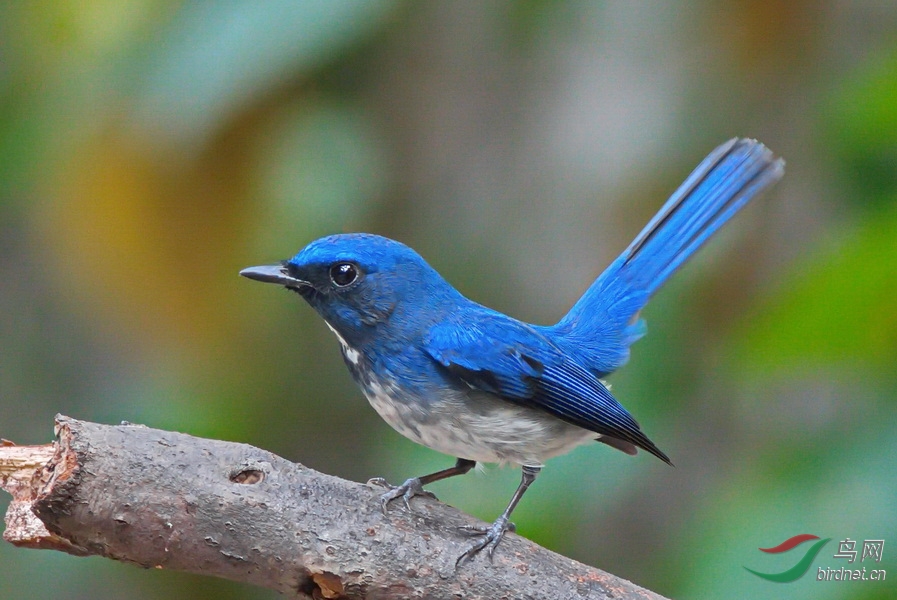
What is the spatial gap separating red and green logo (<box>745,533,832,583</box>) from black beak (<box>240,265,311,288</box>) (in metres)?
1.56

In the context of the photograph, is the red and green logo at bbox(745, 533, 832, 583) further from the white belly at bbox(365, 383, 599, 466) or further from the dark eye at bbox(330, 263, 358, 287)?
the dark eye at bbox(330, 263, 358, 287)

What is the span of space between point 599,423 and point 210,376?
190cm

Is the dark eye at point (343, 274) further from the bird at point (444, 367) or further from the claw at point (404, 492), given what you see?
the claw at point (404, 492)

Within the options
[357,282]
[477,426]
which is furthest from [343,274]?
[477,426]

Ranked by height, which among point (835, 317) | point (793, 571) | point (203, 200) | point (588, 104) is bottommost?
point (793, 571)

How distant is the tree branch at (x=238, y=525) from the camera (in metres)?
2.21

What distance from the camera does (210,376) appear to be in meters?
4.08

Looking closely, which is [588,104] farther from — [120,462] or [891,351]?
[120,462]

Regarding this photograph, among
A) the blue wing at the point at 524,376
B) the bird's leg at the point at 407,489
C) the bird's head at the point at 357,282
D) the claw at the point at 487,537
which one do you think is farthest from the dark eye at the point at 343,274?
the claw at the point at 487,537

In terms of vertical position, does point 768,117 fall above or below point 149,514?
above

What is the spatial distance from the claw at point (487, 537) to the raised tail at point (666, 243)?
3.10 ft

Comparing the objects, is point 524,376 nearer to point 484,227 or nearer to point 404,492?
point 404,492

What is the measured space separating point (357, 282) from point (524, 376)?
55cm

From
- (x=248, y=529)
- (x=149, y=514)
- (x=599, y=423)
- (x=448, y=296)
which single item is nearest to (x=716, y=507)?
(x=599, y=423)
